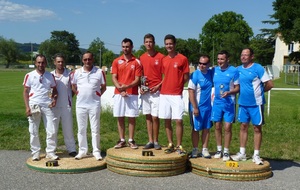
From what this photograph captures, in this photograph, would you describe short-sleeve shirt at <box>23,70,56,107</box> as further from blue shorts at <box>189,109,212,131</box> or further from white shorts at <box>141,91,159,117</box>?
blue shorts at <box>189,109,212,131</box>

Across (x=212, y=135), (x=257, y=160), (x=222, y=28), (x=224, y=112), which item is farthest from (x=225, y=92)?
(x=222, y=28)

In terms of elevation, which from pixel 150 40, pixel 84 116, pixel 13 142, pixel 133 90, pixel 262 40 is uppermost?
pixel 262 40

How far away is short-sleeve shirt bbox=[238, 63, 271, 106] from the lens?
271 inches

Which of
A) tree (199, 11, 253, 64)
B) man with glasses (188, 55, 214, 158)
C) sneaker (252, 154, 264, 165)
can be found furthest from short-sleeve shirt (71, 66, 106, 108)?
tree (199, 11, 253, 64)

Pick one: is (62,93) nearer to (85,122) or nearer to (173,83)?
(85,122)

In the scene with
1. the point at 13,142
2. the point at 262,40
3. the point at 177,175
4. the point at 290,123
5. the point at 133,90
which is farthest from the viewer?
the point at 262,40

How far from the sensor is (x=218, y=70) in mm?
6996

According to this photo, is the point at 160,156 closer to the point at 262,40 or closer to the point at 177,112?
the point at 177,112

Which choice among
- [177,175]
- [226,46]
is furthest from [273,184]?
[226,46]

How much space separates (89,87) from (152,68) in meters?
1.29

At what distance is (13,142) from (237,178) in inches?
231

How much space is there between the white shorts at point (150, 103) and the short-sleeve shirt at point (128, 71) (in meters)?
0.24

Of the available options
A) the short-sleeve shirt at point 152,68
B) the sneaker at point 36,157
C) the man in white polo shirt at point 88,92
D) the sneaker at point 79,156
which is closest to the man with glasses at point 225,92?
the short-sleeve shirt at point 152,68

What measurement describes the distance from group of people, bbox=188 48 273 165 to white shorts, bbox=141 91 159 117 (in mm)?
686
